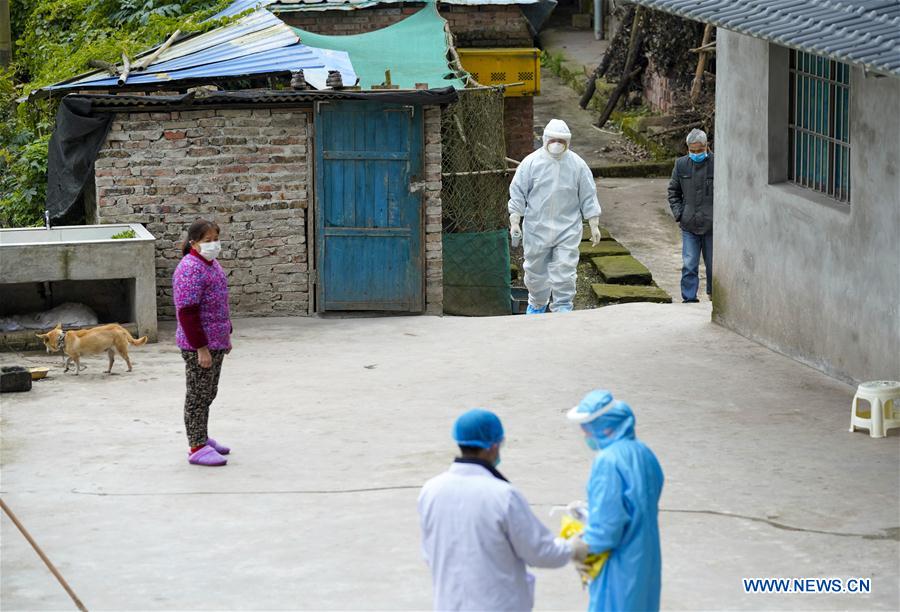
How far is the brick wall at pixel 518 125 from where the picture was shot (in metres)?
18.5

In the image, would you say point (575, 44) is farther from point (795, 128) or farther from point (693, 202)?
point (795, 128)

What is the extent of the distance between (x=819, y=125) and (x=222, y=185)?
5067 mm

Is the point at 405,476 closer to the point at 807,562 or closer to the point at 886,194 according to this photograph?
the point at 807,562

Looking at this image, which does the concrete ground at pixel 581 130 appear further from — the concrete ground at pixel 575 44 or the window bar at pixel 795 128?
the window bar at pixel 795 128

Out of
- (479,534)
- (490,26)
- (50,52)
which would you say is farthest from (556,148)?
(479,534)

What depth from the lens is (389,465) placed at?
26.1 ft

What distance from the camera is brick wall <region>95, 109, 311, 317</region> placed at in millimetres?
11883

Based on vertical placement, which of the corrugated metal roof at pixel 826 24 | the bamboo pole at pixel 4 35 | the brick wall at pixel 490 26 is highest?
the brick wall at pixel 490 26

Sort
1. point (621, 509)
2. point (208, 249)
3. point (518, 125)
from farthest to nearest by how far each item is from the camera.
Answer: point (518, 125) → point (208, 249) → point (621, 509)

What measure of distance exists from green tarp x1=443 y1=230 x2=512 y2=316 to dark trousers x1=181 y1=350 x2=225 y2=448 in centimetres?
632

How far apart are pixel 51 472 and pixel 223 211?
4534mm

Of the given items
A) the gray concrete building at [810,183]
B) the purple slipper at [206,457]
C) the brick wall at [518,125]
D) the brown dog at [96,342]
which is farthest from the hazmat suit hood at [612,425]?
the brick wall at [518,125]

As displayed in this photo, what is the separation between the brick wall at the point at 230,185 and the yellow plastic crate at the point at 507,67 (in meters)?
6.29

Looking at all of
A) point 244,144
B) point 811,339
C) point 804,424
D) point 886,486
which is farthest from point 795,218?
Answer: point 244,144
